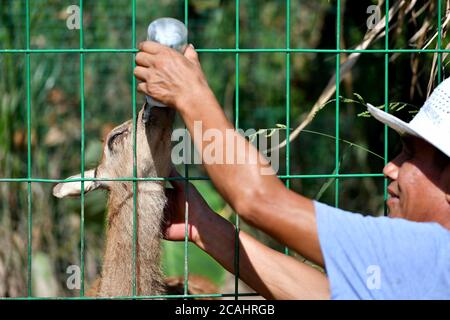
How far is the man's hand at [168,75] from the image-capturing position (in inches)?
121

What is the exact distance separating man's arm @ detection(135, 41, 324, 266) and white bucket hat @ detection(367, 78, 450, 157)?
1.56 ft

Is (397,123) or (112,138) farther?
(112,138)

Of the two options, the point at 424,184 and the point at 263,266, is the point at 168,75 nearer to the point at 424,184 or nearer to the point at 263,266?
the point at 263,266

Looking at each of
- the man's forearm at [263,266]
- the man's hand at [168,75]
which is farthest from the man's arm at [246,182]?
the man's forearm at [263,266]

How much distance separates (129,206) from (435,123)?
1.57 meters

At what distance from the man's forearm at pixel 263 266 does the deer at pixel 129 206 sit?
1.08 ft

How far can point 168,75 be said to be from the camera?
309cm

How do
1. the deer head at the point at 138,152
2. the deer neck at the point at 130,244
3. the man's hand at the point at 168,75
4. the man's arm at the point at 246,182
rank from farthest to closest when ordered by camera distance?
the deer neck at the point at 130,244 → the deer head at the point at 138,152 → the man's hand at the point at 168,75 → the man's arm at the point at 246,182
